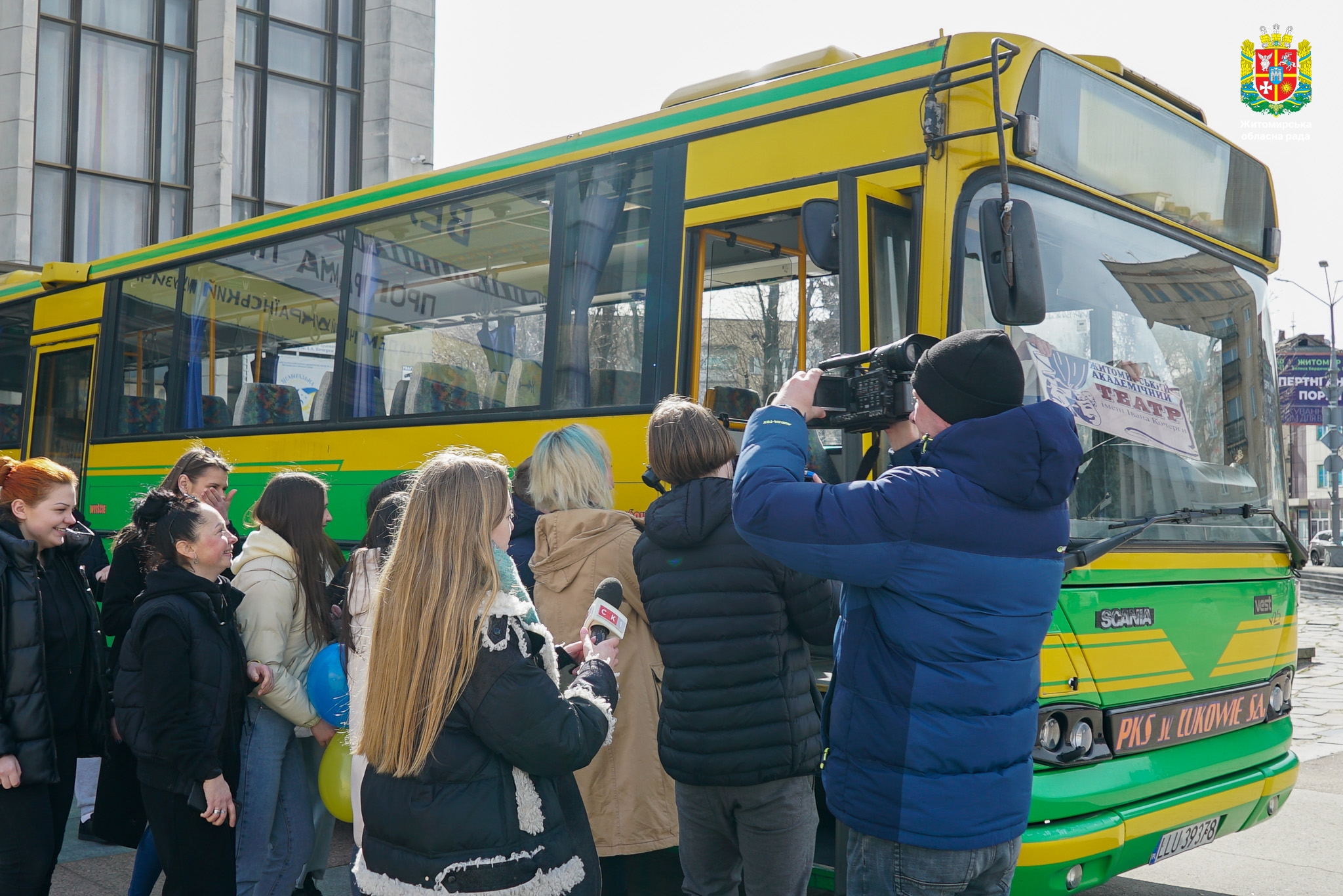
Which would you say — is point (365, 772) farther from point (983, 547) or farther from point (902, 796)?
point (983, 547)

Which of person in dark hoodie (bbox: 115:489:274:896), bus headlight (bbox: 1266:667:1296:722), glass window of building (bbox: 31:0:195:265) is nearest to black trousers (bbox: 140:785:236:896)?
person in dark hoodie (bbox: 115:489:274:896)

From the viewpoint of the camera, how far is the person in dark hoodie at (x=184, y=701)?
3574mm

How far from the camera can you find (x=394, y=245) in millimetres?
6691

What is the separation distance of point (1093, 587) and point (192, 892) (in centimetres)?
319

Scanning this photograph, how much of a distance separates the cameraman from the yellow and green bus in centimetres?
138

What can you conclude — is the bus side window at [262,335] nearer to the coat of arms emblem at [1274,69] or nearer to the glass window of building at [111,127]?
the glass window of building at [111,127]

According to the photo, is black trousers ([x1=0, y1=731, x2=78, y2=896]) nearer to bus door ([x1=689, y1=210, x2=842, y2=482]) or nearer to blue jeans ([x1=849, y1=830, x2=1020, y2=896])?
blue jeans ([x1=849, y1=830, x2=1020, y2=896])

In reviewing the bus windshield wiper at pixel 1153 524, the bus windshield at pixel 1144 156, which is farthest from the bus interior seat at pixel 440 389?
the bus windshield wiper at pixel 1153 524

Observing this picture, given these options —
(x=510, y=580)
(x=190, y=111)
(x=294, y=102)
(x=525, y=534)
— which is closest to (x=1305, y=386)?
(x=294, y=102)

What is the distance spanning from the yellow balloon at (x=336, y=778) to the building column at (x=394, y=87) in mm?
22319

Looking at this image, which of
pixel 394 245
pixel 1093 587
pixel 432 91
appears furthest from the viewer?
pixel 432 91

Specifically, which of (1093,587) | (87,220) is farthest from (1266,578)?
(87,220)

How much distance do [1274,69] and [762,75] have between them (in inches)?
994

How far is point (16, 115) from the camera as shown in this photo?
20.2m
